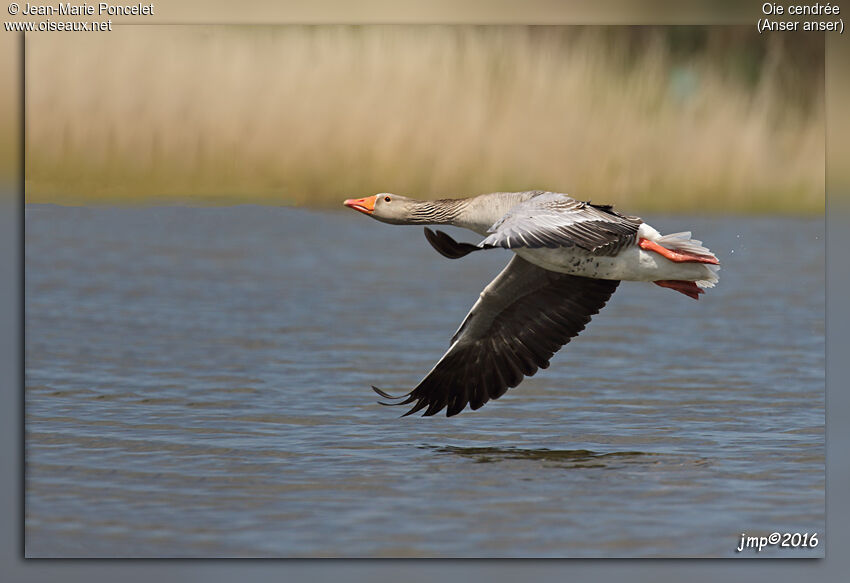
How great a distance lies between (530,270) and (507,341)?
0.44 meters

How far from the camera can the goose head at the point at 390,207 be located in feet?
25.6

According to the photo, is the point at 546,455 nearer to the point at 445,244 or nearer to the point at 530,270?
the point at 530,270

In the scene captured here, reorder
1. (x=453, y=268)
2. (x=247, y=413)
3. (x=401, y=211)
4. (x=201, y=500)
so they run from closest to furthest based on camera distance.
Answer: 1. (x=201, y=500)
2. (x=401, y=211)
3. (x=247, y=413)
4. (x=453, y=268)

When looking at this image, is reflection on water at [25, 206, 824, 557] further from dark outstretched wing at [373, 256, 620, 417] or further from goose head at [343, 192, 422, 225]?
goose head at [343, 192, 422, 225]

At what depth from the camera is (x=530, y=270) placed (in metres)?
7.99

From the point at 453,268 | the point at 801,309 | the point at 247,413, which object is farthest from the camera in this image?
the point at 453,268

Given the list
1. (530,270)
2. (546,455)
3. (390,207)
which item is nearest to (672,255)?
(530,270)

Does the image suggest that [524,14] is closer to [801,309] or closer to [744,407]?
[744,407]

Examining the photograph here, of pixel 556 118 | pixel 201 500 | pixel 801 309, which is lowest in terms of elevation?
pixel 201 500

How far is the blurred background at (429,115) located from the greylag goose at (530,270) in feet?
3.12

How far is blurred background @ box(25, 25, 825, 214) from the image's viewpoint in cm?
803

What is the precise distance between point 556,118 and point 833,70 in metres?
1.97

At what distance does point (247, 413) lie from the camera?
8.45 metres

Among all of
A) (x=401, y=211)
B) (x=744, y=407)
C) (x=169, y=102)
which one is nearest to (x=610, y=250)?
(x=401, y=211)
